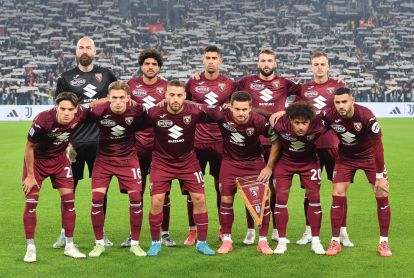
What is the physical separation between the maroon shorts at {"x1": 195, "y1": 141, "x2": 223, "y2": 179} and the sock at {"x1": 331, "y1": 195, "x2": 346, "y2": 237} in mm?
1541

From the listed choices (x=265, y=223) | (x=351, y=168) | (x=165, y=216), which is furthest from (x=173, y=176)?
(x=351, y=168)

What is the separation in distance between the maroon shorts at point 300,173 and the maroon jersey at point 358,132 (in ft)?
1.20

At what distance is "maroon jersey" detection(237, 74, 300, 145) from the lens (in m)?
8.89

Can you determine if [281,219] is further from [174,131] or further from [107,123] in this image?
[107,123]

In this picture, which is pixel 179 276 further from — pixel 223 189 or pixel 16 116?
pixel 16 116

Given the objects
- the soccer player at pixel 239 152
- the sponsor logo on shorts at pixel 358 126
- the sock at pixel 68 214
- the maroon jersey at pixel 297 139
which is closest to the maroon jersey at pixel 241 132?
the soccer player at pixel 239 152

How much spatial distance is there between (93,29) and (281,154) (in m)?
38.0

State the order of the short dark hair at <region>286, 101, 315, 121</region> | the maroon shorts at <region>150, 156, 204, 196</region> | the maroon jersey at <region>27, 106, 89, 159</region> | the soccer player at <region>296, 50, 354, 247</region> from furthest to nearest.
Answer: the soccer player at <region>296, 50, 354, 247</region> < the maroon shorts at <region>150, 156, 204, 196</region> < the short dark hair at <region>286, 101, 315, 121</region> < the maroon jersey at <region>27, 106, 89, 159</region>

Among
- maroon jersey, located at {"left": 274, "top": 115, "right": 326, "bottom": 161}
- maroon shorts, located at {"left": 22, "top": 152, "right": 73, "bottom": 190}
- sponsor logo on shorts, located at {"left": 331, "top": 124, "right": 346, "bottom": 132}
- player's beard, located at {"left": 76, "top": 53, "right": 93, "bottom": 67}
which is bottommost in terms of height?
maroon shorts, located at {"left": 22, "top": 152, "right": 73, "bottom": 190}

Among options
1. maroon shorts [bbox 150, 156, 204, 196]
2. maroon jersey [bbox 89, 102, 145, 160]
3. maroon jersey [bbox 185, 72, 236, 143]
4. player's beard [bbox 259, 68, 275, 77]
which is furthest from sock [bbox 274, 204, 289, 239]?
maroon jersey [bbox 89, 102, 145, 160]

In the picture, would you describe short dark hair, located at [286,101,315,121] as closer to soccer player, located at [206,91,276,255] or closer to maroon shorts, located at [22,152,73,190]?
soccer player, located at [206,91,276,255]

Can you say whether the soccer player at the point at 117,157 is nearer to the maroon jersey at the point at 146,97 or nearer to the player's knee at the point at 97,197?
the player's knee at the point at 97,197

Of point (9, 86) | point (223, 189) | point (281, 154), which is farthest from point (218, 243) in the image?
point (9, 86)

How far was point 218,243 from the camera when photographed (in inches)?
340
